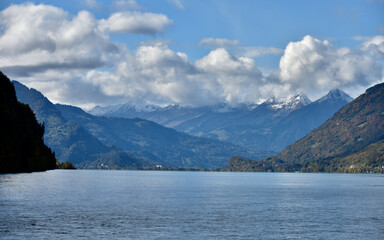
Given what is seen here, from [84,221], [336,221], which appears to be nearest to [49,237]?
[84,221]

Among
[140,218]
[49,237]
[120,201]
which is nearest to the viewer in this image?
[49,237]

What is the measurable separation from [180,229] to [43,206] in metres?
42.6

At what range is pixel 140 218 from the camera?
3696 inches

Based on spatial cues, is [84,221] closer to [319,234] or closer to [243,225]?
[243,225]

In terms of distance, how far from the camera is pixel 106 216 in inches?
3760

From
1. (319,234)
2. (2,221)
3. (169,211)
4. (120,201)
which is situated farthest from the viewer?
(120,201)

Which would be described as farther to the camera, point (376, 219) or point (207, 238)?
point (376, 219)

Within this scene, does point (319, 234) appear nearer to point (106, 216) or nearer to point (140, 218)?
point (140, 218)

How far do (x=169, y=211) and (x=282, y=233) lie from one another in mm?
33698

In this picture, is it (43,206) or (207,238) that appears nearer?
(207,238)

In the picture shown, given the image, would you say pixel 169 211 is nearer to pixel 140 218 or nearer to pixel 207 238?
pixel 140 218

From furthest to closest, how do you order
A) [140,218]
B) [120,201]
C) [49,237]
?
[120,201] → [140,218] → [49,237]

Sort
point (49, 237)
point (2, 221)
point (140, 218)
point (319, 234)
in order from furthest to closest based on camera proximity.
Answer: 1. point (140, 218)
2. point (2, 221)
3. point (319, 234)
4. point (49, 237)

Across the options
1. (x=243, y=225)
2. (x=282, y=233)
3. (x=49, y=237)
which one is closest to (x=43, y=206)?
(x=49, y=237)
